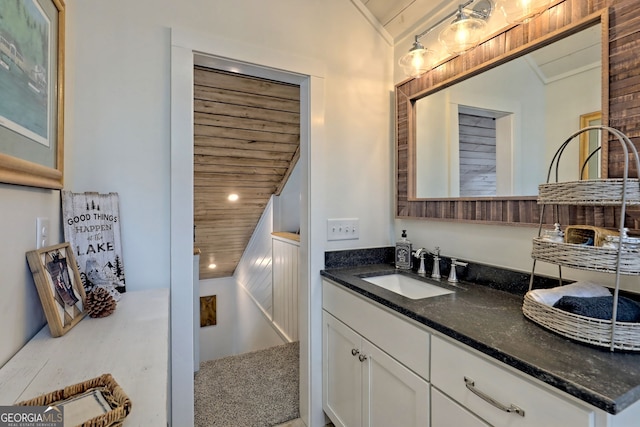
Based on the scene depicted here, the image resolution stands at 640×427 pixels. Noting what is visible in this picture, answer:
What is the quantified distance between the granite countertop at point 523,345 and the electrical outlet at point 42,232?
3.76 ft

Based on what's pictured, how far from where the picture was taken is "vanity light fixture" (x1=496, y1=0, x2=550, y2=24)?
1.14m

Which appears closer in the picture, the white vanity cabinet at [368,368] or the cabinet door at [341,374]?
the white vanity cabinet at [368,368]

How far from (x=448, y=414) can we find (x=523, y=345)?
0.34 m

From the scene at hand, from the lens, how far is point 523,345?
781 millimetres

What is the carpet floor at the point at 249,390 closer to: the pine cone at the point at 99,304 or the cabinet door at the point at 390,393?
the cabinet door at the point at 390,393

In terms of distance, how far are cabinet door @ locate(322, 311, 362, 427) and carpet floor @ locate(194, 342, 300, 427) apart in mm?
379

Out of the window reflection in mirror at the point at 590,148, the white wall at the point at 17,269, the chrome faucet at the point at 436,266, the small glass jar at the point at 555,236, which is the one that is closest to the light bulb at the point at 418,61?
the window reflection in mirror at the point at 590,148

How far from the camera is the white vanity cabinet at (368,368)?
3.52 ft

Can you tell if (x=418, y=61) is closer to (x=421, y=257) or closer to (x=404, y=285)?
(x=421, y=257)

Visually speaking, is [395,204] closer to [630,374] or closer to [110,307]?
[630,374]

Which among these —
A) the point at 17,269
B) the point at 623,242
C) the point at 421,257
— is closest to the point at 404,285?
the point at 421,257

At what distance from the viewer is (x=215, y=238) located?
3934 millimetres

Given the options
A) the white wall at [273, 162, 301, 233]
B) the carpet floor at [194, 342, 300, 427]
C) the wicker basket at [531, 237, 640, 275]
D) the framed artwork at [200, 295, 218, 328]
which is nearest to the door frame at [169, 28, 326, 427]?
the carpet floor at [194, 342, 300, 427]

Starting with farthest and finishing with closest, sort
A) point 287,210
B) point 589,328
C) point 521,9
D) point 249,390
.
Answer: point 287,210 < point 249,390 < point 521,9 < point 589,328
